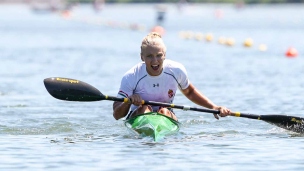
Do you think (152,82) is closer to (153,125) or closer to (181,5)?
(153,125)

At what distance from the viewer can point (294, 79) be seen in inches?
818

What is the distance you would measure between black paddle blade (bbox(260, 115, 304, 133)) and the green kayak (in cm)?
136

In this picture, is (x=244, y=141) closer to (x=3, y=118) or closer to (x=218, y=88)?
(x=3, y=118)

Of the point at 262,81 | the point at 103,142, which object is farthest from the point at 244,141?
the point at 262,81

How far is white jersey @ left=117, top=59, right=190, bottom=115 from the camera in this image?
456 inches

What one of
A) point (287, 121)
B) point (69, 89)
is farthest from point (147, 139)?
point (287, 121)

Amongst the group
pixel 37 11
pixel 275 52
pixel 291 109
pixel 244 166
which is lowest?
pixel 244 166

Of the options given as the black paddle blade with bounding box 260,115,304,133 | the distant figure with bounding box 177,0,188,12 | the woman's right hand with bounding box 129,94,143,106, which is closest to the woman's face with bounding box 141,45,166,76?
the woman's right hand with bounding box 129,94,143,106

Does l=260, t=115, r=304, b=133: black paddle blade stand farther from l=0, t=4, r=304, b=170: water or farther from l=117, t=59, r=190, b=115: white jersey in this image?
l=117, t=59, r=190, b=115: white jersey

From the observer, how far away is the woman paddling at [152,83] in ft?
37.2

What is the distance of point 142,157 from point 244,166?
1254mm

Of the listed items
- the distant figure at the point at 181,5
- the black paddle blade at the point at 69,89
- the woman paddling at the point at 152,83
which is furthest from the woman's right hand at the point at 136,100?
the distant figure at the point at 181,5

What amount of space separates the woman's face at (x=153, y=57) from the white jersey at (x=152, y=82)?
0.53 ft

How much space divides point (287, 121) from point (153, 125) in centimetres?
207
